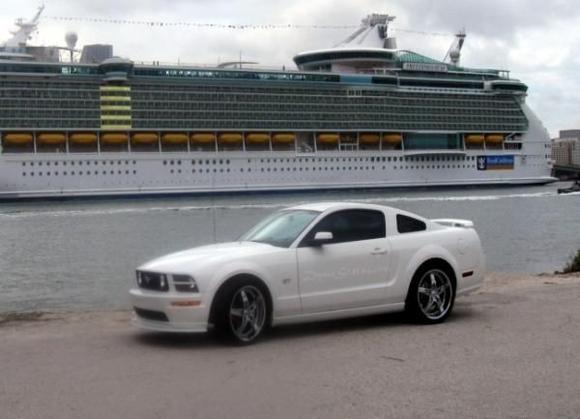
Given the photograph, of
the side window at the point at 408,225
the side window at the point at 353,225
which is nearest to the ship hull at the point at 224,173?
the side window at the point at 408,225

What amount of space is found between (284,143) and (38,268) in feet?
173

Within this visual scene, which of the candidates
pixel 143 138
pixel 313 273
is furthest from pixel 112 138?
pixel 313 273

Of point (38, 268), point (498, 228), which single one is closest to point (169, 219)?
point (498, 228)

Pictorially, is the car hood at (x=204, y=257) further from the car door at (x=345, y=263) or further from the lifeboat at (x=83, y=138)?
the lifeboat at (x=83, y=138)

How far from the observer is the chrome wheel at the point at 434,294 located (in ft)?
26.5

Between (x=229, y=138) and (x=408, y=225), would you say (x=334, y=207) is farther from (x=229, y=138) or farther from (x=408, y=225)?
(x=229, y=138)

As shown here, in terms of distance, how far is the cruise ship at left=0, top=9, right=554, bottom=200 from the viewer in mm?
67438

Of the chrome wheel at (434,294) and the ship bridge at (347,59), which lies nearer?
the chrome wheel at (434,294)

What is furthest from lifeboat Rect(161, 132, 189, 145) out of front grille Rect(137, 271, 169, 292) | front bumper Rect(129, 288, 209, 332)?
front bumper Rect(129, 288, 209, 332)

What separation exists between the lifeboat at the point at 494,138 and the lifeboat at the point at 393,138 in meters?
10.1

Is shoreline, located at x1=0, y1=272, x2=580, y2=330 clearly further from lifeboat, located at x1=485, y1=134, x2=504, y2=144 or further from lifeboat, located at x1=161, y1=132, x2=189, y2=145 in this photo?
lifeboat, located at x1=485, y1=134, x2=504, y2=144

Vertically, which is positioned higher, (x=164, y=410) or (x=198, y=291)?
(x=198, y=291)

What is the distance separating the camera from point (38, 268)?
22641mm

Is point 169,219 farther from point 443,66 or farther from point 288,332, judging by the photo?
point 443,66
